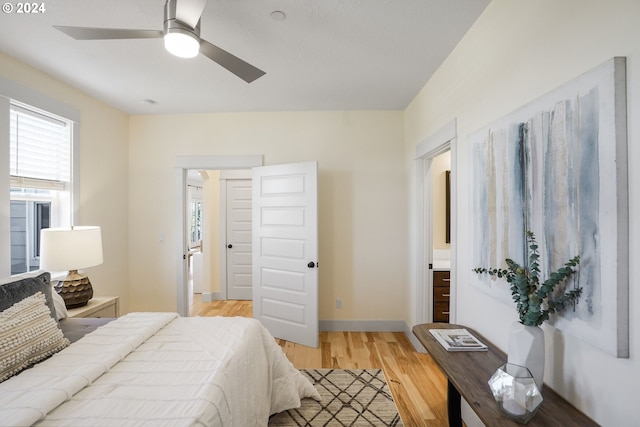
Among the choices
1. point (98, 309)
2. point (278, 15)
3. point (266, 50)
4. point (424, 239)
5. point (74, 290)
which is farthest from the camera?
point (424, 239)

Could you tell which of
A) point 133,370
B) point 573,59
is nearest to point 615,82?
point 573,59

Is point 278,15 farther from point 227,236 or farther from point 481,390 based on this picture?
point 227,236

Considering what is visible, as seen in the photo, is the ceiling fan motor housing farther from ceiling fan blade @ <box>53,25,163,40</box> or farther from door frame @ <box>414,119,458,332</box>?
door frame @ <box>414,119,458,332</box>

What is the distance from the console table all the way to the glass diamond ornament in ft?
0.10

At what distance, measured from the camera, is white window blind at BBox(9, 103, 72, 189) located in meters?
2.27

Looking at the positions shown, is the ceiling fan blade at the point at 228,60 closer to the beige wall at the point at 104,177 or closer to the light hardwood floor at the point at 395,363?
the beige wall at the point at 104,177

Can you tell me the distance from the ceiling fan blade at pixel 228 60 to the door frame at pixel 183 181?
69.6 inches

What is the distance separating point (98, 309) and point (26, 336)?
122 centimetres

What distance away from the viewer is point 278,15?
1.72m

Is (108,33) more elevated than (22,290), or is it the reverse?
(108,33)

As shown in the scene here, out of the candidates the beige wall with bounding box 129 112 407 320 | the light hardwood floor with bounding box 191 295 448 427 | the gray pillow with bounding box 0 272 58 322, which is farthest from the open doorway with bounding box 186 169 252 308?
the gray pillow with bounding box 0 272 58 322

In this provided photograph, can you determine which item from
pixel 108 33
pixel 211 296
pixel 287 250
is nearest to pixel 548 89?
pixel 108 33

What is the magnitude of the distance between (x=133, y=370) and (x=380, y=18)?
236cm

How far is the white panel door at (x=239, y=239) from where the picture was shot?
468 cm
